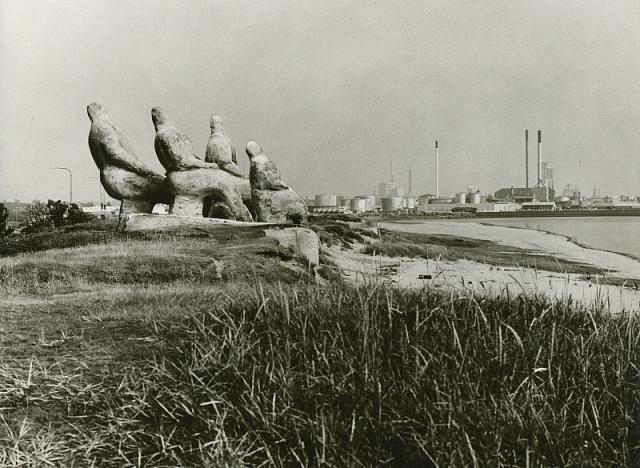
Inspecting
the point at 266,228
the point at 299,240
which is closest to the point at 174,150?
the point at 266,228

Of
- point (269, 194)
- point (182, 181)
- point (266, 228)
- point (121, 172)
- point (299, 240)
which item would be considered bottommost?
point (299, 240)

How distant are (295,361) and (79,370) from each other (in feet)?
5.89

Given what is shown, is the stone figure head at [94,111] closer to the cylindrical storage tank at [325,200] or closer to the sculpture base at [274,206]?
the sculpture base at [274,206]

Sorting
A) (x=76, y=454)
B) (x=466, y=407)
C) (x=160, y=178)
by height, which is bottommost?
(x=76, y=454)

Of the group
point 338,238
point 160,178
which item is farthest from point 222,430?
point 160,178

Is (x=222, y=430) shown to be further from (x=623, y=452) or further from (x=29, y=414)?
(x=623, y=452)

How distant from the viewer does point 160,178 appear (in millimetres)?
17906

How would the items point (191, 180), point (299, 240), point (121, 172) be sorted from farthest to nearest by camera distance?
point (121, 172) → point (191, 180) → point (299, 240)

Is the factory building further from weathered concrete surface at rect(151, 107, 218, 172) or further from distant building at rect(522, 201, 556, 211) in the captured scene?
weathered concrete surface at rect(151, 107, 218, 172)

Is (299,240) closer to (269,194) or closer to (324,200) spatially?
(269,194)

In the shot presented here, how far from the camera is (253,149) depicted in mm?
18609

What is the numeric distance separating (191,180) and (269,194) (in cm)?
240

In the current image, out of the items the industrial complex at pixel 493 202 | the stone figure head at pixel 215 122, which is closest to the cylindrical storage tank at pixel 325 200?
the industrial complex at pixel 493 202

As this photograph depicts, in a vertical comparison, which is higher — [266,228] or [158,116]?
[158,116]
